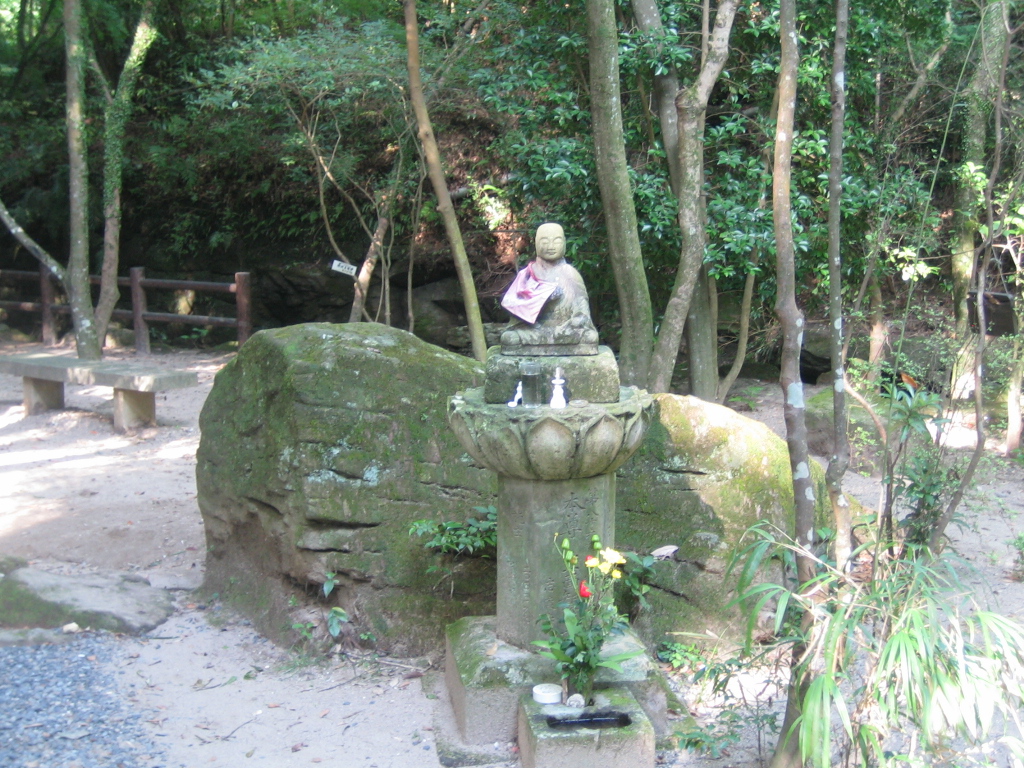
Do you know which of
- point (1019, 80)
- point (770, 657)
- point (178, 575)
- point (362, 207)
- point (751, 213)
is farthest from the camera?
point (362, 207)

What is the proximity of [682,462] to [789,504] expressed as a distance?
0.54 m

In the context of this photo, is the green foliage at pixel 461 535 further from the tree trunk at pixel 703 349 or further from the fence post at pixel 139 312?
the fence post at pixel 139 312

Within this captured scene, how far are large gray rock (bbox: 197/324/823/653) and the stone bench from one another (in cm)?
347

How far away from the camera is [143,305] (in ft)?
37.9

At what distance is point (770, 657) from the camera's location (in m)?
4.16

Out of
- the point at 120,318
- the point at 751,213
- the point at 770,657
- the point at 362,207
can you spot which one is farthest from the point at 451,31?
the point at 770,657

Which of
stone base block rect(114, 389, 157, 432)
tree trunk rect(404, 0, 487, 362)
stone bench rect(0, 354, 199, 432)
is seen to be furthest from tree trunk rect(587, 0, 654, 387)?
stone base block rect(114, 389, 157, 432)

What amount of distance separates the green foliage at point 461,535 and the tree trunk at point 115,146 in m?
7.70

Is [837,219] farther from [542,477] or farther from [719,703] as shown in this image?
[719,703]

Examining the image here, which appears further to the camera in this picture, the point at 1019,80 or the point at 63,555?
the point at 1019,80

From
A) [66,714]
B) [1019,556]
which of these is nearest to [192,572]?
[66,714]

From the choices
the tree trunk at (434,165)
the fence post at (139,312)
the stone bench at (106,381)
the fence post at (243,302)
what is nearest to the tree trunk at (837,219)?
the tree trunk at (434,165)

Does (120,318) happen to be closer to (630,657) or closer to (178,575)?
(178,575)

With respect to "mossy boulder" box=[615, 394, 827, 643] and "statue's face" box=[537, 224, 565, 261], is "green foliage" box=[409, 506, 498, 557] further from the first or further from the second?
"statue's face" box=[537, 224, 565, 261]
